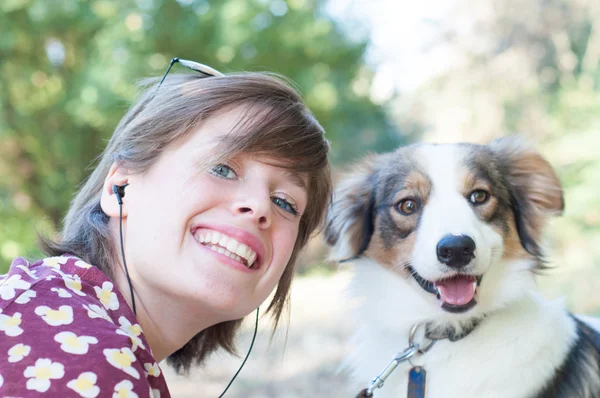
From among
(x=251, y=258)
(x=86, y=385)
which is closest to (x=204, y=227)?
(x=251, y=258)

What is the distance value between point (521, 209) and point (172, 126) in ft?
5.39

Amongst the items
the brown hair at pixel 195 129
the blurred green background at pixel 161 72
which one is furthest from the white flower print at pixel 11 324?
the blurred green background at pixel 161 72

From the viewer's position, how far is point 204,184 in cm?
167

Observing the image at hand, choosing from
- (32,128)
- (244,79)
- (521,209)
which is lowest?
(32,128)

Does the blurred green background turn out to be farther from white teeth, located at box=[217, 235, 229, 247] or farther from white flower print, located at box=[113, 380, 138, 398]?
white flower print, located at box=[113, 380, 138, 398]

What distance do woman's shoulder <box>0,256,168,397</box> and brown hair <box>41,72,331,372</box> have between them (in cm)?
46

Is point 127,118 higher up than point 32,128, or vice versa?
point 127,118

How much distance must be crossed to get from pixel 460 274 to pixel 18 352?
161cm

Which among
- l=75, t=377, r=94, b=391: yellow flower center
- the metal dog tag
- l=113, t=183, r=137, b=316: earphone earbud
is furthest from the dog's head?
l=75, t=377, r=94, b=391: yellow flower center

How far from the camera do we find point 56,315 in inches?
49.7

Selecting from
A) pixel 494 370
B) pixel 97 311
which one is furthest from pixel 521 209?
pixel 97 311

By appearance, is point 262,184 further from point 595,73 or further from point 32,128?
point 595,73

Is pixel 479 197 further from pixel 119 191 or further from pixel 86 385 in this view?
pixel 86 385

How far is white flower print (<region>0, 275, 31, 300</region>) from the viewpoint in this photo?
129cm
